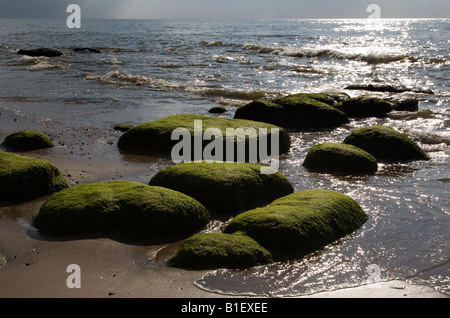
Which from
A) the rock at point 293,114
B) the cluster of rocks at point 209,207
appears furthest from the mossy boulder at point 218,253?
the rock at point 293,114

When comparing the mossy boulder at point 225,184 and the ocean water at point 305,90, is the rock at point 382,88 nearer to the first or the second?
the ocean water at point 305,90

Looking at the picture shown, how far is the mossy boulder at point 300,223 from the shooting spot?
5.49 metres

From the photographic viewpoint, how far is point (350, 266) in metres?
5.20

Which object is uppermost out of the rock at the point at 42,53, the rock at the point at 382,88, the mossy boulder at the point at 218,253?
the rock at the point at 42,53

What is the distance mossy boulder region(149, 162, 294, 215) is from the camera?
6.79 m

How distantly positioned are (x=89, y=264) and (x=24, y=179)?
2.50 metres

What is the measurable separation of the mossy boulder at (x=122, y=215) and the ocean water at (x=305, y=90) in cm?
126

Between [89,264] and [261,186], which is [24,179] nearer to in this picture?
[89,264]

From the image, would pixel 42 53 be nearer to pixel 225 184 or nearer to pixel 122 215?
pixel 225 184

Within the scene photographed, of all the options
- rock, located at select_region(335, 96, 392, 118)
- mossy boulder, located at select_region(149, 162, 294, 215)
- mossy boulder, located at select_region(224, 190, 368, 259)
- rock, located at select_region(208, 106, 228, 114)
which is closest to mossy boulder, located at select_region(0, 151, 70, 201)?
mossy boulder, located at select_region(149, 162, 294, 215)

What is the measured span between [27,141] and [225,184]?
5054 mm

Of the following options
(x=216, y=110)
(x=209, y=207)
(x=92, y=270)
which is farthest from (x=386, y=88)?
(x=92, y=270)

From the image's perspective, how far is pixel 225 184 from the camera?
22.5 feet
